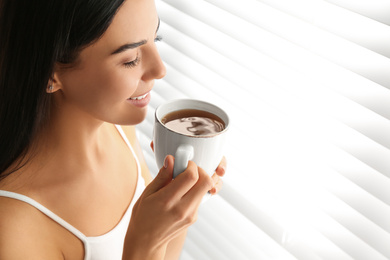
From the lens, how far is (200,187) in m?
0.80

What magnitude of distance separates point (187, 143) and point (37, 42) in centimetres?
33

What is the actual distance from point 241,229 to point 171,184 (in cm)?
60

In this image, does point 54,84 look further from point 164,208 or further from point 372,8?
point 372,8

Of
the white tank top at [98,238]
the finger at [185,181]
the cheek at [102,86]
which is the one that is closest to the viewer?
the finger at [185,181]

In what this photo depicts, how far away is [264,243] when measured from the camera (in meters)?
1.25

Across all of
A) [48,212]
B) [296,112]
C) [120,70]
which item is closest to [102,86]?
[120,70]

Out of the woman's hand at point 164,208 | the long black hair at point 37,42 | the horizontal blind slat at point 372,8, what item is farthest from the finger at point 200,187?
the horizontal blind slat at point 372,8

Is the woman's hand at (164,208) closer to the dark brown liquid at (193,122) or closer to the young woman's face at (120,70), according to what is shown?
the dark brown liquid at (193,122)

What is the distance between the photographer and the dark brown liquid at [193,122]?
0.84 m

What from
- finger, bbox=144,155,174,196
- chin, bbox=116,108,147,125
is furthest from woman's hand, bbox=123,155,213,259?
chin, bbox=116,108,147,125

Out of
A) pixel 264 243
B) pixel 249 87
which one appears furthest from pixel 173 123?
pixel 264 243

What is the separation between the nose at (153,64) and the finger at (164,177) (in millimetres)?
194

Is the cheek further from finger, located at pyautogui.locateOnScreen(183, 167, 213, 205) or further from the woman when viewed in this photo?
finger, located at pyautogui.locateOnScreen(183, 167, 213, 205)

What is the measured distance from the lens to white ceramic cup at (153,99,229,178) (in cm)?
77
